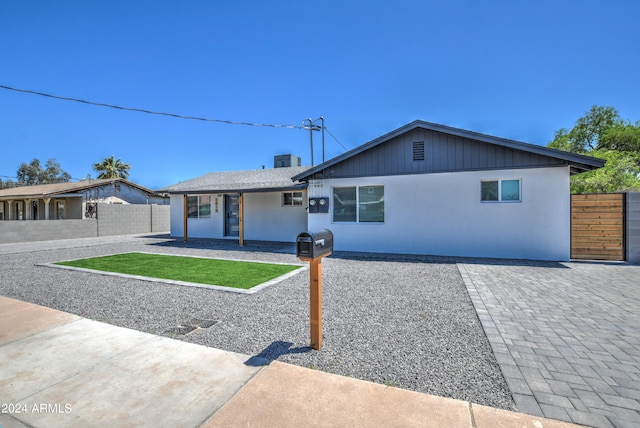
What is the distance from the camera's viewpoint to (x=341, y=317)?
4.05 meters

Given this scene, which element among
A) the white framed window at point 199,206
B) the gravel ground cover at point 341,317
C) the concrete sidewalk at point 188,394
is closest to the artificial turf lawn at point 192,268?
the gravel ground cover at point 341,317

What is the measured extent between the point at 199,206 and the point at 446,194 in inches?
467

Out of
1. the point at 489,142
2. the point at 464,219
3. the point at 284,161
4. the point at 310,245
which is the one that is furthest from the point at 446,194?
the point at 284,161

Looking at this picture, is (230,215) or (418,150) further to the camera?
(230,215)

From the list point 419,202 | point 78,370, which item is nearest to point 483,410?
point 78,370

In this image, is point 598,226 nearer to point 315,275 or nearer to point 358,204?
point 358,204

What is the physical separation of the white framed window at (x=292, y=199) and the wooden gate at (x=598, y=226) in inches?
375

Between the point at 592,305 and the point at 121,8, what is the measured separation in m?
14.3

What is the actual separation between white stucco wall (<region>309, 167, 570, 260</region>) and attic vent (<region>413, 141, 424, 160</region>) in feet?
2.03

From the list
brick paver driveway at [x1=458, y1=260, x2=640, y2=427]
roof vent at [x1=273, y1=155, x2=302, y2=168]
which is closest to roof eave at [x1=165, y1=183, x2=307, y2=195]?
roof vent at [x1=273, y1=155, x2=302, y2=168]

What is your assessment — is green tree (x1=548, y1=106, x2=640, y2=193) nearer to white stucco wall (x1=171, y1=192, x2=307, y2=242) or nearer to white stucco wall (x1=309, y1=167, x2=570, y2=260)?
white stucco wall (x1=309, y1=167, x2=570, y2=260)

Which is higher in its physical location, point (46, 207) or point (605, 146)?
point (605, 146)

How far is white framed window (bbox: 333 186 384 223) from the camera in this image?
9.88 meters

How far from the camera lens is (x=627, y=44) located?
14.0 metres
